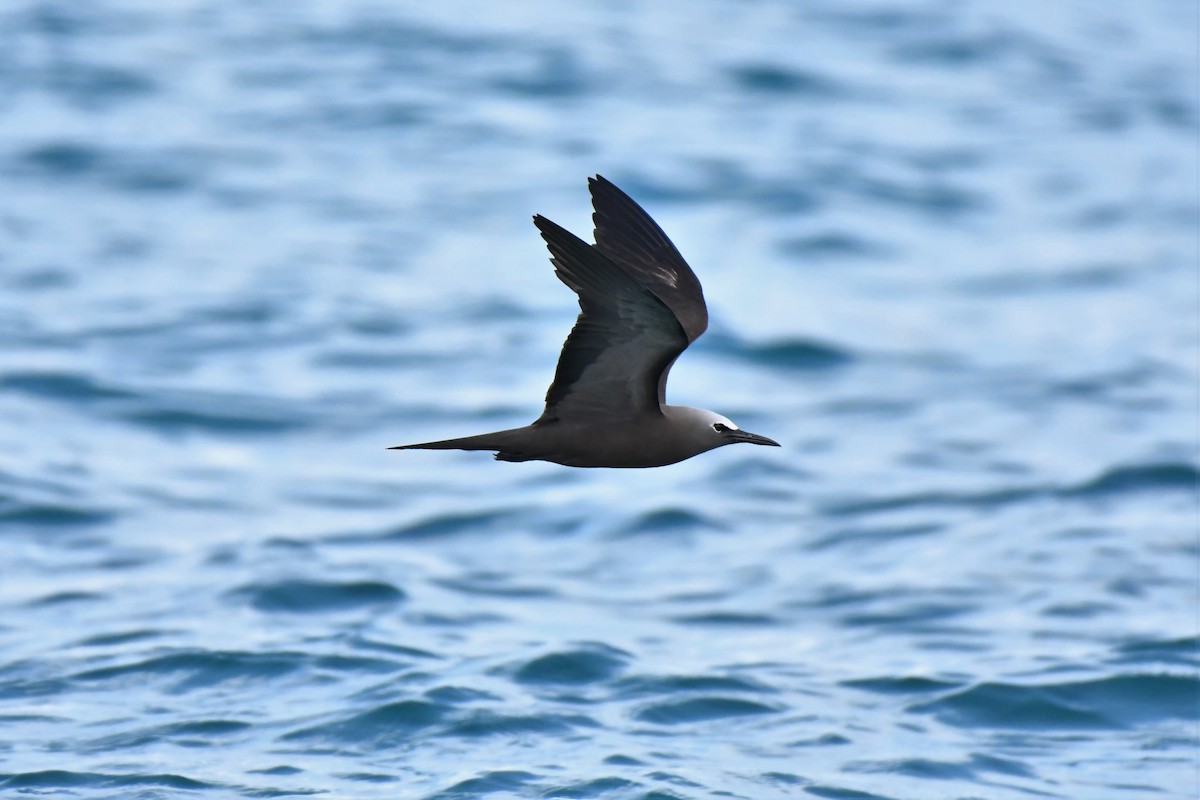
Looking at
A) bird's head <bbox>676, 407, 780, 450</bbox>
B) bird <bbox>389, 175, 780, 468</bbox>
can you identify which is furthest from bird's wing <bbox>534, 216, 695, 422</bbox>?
bird's head <bbox>676, 407, 780, 450</bbox>

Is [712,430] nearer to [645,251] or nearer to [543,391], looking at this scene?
[645,251]

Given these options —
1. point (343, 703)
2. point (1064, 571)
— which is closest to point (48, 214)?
point (343, 703)

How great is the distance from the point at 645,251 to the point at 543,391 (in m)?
8.69

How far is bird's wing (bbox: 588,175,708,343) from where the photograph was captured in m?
9.77

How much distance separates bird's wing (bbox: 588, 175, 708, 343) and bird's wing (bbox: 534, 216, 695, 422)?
40.7 inches

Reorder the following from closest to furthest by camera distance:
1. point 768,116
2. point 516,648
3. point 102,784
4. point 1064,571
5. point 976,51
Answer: point 102,784 → point 516,648 → point 1064,571 → point 768,116 → point 976,51

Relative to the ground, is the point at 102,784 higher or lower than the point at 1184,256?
lower

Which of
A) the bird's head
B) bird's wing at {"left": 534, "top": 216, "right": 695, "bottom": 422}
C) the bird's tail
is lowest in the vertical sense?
the bird's tail

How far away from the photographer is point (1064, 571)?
1633 cm

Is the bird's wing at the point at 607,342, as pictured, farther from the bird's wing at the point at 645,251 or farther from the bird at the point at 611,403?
the bird's wing at the point at 645,251

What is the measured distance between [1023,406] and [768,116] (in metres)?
7.97

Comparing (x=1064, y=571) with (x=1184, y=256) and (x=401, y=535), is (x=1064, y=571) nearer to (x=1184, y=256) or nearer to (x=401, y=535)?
(x=401, y=535)

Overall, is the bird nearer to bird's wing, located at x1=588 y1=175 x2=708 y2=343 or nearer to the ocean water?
bird's wing, located at x1=588 y1=175 x2=708 y2=343

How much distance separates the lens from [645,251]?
32.5 feet
